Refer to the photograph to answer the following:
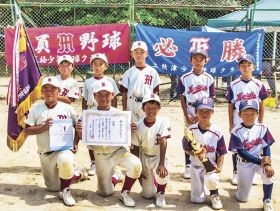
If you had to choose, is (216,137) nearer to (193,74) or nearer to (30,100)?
(193,74)

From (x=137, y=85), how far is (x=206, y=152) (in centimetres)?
134

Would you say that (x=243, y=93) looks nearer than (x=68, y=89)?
Yes

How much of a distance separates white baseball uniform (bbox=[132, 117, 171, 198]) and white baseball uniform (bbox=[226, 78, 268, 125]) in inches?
45.8

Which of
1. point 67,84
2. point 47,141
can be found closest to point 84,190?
point 47,141

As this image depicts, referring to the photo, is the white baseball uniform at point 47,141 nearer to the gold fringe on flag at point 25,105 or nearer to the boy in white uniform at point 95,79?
the gold fringe on flag at point 25,105

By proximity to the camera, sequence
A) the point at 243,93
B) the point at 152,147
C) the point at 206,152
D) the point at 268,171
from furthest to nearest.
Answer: the point at 243,93, the point at 152,147, the point at 206,152, the point at 268,171

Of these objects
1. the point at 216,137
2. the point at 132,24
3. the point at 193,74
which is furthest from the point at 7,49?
the point at 216,137

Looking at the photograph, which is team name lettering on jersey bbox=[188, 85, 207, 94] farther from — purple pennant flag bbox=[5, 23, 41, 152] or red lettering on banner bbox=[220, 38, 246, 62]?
red lettering on banner bbox=[220, 38, 246, 62]

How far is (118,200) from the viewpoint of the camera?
482 cm

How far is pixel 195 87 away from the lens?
17.9 ft

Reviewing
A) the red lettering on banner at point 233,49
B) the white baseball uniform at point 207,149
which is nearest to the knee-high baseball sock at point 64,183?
the white baseball uniform at point 207,149

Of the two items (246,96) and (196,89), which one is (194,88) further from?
(246,96)

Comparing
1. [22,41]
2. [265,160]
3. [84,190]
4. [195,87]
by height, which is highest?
[22,41]

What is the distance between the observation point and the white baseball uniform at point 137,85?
5535 mm
